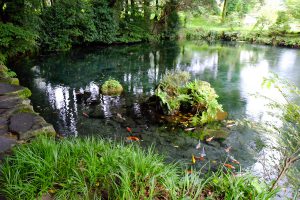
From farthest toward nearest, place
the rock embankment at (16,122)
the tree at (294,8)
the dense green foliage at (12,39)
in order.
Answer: the tree at (294,8) < the dense green foliage at (12,39) < the rock embankment at (16,122)

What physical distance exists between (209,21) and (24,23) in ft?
69.3

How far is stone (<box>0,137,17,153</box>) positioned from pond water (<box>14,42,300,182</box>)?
2181 millimetres

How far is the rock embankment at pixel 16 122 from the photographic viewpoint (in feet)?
10.7

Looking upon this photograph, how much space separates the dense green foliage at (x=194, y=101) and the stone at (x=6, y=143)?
3.89 meters

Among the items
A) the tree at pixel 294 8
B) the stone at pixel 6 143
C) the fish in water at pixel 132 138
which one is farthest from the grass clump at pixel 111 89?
the tree at pixel 294 8

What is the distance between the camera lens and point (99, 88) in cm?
869

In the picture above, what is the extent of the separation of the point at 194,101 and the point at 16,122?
419cm

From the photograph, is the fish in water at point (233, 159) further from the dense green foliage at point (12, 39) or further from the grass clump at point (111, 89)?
the dense green foliage at point (12, 39)

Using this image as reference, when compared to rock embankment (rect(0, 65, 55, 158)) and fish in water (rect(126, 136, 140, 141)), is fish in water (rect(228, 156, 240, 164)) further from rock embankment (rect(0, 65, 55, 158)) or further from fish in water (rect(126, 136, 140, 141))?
rock embankment (rect(0, 65, 55, 158))

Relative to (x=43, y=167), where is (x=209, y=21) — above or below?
above

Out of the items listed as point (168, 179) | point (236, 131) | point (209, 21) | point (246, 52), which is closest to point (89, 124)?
point (236, 131)

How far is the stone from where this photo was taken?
3.03 m

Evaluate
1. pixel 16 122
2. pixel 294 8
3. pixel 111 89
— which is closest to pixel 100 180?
pixel 16 122

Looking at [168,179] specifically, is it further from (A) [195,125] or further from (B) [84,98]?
(B) [84,98]
